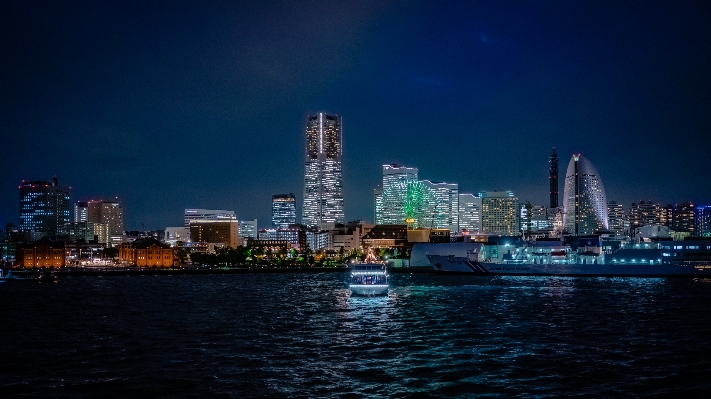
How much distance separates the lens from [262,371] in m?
26.7

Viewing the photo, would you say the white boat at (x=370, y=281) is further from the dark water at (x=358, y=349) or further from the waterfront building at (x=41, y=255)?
the waterfront building at (x=41, y=255)

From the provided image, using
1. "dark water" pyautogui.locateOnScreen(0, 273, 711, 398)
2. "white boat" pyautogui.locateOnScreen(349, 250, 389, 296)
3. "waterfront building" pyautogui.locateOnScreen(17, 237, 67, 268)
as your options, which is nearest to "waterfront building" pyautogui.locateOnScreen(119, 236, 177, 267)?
"waterfront building" pyautogui.locateOnScreen(17, 237, 67, 268)

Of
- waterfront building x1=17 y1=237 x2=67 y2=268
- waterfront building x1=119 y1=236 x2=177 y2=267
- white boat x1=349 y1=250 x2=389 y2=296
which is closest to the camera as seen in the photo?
white boat x1=349 y1=250 x2=389 y2=296

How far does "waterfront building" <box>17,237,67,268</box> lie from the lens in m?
150

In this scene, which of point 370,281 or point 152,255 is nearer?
point 370,281

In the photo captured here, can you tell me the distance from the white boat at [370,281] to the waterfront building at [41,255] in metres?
112

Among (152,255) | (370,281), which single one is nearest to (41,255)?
(152,255)

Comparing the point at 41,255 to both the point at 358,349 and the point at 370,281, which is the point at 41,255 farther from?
the point at 358,349

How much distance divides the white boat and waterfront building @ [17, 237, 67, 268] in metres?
112

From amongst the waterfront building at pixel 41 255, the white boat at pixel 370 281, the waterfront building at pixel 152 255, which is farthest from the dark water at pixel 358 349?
the waterfront building at pixel 152 255

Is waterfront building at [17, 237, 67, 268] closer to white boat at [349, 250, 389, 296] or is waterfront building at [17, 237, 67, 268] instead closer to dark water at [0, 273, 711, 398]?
dark water at [0, 273, 711, 398]

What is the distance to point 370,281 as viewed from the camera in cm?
6456

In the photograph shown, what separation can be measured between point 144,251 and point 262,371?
14571cm

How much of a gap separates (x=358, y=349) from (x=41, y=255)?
141 metres
